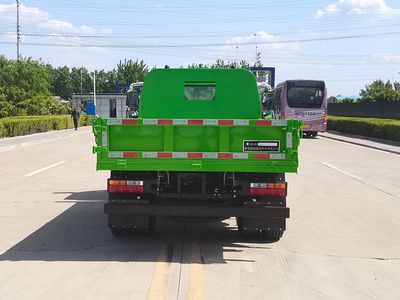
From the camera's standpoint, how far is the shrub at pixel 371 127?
28134mm

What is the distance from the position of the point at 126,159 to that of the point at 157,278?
159 centimetres

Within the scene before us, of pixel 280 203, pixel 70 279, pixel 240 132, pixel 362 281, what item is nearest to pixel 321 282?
pixel 362 281

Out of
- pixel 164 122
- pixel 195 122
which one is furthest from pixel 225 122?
pixel 164 122

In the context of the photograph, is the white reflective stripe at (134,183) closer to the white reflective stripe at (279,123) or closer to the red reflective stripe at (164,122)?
the red reflective stripe at (164,122)

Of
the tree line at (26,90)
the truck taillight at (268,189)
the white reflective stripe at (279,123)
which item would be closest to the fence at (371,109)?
the tree line at (26,90)

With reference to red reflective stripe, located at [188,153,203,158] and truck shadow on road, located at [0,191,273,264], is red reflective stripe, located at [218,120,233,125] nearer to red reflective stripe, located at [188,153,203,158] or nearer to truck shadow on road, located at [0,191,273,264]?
red reflective stripe, located at [188,153,203,158]

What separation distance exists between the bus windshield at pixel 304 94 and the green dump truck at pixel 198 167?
26147mm

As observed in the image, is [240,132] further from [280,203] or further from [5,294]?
[5,294]

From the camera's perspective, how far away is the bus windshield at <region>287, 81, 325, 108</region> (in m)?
32.1

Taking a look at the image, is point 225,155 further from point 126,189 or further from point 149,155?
point 126,189

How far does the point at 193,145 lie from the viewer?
6.34 meters

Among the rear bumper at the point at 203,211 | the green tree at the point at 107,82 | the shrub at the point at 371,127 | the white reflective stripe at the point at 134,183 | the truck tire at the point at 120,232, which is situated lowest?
the truck tire at the point at 120,232

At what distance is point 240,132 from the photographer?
6.31 meters

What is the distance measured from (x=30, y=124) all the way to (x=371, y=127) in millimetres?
20802
